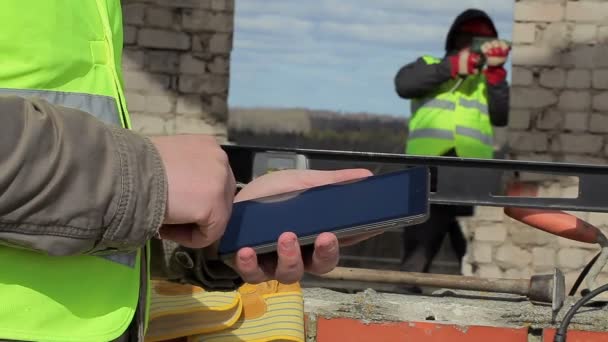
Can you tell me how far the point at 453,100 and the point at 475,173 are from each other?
4059mm

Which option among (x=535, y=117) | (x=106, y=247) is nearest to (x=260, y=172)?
(x=106, y=247)

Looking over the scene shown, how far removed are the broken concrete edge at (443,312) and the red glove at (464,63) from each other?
378 centimetres

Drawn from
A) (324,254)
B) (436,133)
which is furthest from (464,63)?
(324,254)

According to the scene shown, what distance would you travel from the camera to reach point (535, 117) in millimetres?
6281

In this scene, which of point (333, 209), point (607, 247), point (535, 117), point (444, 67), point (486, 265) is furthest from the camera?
point (486, 265)

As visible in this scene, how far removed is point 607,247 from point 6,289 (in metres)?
1.53

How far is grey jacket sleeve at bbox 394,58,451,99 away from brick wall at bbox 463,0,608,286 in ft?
2.07

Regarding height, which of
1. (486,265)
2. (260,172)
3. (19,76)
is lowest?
(486,265)

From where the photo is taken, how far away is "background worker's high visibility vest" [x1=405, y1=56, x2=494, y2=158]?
6023 millimetres

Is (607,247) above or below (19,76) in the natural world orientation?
below

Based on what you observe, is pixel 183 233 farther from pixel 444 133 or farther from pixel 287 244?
pixel 444 133

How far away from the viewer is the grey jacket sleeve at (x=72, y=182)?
40.5 inches

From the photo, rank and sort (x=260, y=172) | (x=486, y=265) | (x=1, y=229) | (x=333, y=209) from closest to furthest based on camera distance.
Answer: (x=1, y=229), (x=333, y=209), (x=260, y=172), (x=486, y=265)

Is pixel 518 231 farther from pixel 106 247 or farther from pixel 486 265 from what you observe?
pixel 106 247
